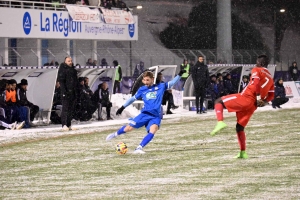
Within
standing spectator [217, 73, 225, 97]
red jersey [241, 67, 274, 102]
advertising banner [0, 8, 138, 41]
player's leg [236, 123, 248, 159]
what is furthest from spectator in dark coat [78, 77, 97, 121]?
red jersey [241, 67, 274, 102]

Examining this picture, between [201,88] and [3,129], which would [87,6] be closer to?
[201,88]

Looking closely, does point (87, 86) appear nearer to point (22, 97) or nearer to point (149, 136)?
point (22, 97)

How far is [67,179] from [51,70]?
14.1 metres

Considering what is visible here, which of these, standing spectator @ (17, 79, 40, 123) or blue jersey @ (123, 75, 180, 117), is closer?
blue jersey @ (123, 75, 180, 117)

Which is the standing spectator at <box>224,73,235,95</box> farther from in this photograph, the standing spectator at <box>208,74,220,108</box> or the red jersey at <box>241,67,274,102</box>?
the red jersey at <box>241,67,274,102</box>

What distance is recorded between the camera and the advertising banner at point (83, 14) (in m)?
39.4

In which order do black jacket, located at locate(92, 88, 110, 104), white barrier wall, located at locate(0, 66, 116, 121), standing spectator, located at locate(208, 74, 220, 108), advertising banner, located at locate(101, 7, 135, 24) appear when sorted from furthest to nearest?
advertising banner, located at locate(101, 7, 135, 24) → standing spectator, located at locate(208, 74, 220, 108) → black jacket, located at locate(92, 88, 110, 104) → white barrier wall, located at locate(0, 66, 116, 121)

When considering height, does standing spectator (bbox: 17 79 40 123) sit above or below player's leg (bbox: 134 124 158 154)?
above

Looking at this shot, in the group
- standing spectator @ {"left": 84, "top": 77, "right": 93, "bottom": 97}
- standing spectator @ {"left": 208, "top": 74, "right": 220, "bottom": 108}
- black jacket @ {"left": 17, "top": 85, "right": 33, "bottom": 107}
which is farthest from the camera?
standing spectator @ {"left": 208, "top": 74, "right": 220, "bottom": 108}

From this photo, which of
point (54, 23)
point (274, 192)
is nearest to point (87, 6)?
point (54, 23)

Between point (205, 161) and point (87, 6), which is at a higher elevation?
point (87, 6)

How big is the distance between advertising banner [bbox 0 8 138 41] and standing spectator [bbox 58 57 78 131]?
14.7 meters

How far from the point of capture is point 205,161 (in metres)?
13.2

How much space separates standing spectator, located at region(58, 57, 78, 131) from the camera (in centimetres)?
2175
